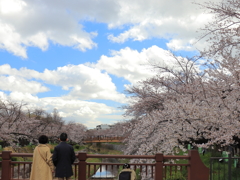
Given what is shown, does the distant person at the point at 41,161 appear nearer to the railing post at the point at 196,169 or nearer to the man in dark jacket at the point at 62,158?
the man in dark jacket at the point at 62,158

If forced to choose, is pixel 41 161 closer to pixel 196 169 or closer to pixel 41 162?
pixel 41 162

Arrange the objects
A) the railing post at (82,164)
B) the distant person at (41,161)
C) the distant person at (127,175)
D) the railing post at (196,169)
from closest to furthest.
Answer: the distant person at (127,175)
the distant person at (41,161)
the railing post at (82,164)
the railing post at (196,169)

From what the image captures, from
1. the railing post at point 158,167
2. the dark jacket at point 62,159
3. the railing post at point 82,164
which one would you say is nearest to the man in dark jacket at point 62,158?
the dark jacket at point 62,159

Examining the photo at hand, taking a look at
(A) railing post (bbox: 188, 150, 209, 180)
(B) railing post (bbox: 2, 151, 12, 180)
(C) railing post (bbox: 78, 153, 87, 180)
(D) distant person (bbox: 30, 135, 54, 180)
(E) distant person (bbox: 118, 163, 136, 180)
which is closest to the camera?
(E) distant person (bbox: 118, 163, 136, 180)

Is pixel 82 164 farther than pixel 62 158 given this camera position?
Yes

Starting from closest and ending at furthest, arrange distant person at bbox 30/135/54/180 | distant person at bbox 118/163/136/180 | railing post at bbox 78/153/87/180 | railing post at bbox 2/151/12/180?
distant person at bbox 118/163/136/180
distant person at bbox 30/135/54/180
railing post at bbox 78/153/87/180
railing post at bbox 2/151/12/180

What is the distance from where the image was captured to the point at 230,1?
1030 centimetres

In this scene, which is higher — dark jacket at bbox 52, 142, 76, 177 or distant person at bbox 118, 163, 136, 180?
dark jacket at bbox 52, 142, 76, 177

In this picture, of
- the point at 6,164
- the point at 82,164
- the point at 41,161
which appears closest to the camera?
the point at 41,161

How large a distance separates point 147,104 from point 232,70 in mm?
7541

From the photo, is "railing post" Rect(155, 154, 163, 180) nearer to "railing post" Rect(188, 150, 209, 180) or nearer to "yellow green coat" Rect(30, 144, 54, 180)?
"railing post" Rect(188, 150, 209, 180)

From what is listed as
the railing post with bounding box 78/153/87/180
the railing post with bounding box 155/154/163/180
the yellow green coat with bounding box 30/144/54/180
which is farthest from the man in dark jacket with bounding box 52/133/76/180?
the railing post with bounding box 155/154/163/180

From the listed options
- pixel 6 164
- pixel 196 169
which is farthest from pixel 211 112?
pixel 6 164

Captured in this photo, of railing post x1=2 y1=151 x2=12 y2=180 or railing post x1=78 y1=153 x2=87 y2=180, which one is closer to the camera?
railing post x1=78 y1=153 x2=87 y2=180
